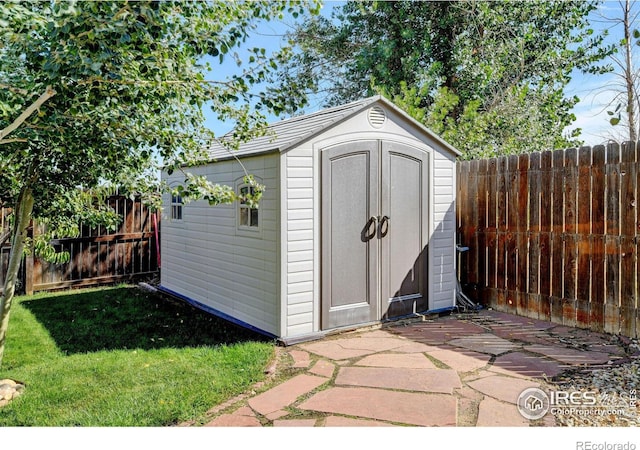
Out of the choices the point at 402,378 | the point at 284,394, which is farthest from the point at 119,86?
the point at 402,378

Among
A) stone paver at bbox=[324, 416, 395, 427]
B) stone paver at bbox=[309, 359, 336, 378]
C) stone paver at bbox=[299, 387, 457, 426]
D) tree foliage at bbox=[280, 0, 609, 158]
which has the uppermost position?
tree foliage at bbox=[280, 0, 609, 158]

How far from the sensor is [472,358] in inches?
152

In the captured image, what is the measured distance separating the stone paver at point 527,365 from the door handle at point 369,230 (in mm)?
1682

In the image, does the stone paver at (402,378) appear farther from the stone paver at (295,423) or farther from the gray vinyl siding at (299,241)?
the gray vinyl siding at (299,241)

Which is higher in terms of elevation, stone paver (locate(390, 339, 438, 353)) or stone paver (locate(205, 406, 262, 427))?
stone paver (locate(390, 339, 438, 353))

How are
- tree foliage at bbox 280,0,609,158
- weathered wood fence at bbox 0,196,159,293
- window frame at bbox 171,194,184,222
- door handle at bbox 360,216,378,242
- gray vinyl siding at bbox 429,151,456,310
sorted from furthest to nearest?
tree foliage at bbox 280,0,609,158 → weathered wood fence at bbox 0,196,159,293 → window frame at bbox 171,194,184,222 → gray vinyl siding at bbox 429,151,456,310 → door handle at bbox 360,216,378,242

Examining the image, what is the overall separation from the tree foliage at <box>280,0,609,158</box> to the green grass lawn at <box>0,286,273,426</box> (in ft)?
21.5

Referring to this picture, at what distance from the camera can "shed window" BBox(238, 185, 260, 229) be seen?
4820 mm

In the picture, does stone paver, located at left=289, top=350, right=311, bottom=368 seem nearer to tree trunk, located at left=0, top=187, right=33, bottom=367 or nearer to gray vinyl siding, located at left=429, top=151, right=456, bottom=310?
gray vinyl siding, located at left=429, top=151, right=456, bottom=310

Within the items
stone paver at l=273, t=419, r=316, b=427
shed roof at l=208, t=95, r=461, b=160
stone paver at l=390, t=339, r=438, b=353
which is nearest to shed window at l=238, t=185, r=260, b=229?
shed roof at l=208, t=95, r=461, b=160

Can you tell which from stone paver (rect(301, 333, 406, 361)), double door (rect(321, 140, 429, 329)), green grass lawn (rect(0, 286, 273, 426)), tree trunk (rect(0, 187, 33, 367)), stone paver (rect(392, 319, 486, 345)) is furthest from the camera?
double door (rect(321, 140, 429, 329))

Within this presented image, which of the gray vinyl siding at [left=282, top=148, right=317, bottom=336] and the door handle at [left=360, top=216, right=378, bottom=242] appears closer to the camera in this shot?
the gray vinyl siding at [left=282, top=148, right=317, bottom=336]

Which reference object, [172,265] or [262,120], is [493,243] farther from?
[172,265]

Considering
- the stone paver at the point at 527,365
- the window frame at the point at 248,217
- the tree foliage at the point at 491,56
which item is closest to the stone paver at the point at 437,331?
the stone paver at the point at 527,365
